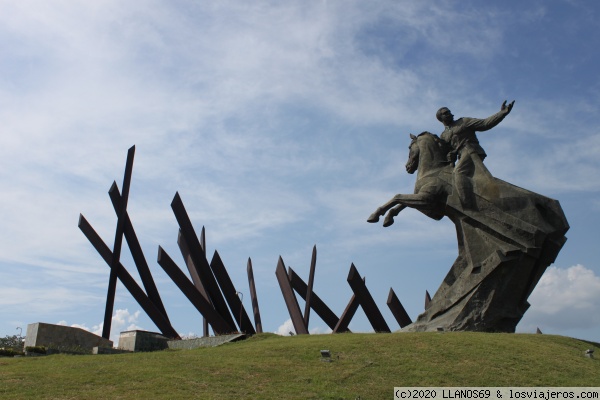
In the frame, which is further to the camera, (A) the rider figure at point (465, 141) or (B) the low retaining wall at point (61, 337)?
(A) the rider figure at point (465, 141)

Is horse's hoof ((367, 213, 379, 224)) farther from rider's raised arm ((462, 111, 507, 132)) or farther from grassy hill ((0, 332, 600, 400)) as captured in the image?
grassy hill ((0, 332, 600, 400))

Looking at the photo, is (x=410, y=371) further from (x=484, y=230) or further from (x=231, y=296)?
(x=231, y=296)

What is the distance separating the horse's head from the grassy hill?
6.02 metres

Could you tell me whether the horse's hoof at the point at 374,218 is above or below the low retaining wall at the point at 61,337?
above

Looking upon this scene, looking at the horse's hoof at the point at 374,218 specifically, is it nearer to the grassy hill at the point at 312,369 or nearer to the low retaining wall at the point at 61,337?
the grassy hill at the point at 312,369

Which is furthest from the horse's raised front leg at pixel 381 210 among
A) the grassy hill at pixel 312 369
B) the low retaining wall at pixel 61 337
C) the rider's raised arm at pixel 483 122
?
the low retaining wall at pixel 61 337

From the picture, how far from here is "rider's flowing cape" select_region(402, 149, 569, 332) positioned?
1902 centimetres

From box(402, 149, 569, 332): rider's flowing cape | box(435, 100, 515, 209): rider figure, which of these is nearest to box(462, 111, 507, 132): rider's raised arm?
box(435, 100, 515, 209): rider figure

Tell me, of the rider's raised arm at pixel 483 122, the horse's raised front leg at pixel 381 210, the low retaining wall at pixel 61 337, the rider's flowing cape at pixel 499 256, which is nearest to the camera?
the low retaining wall at pixel 61 337

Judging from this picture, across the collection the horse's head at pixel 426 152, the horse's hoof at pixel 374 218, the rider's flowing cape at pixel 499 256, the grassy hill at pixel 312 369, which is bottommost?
the grassy hill at pixel 312 369

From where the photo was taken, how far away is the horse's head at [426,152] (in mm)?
21297

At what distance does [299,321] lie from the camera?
23.3 metres

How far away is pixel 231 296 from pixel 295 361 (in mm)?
7858

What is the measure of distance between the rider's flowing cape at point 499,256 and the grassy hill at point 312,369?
1676 mm
